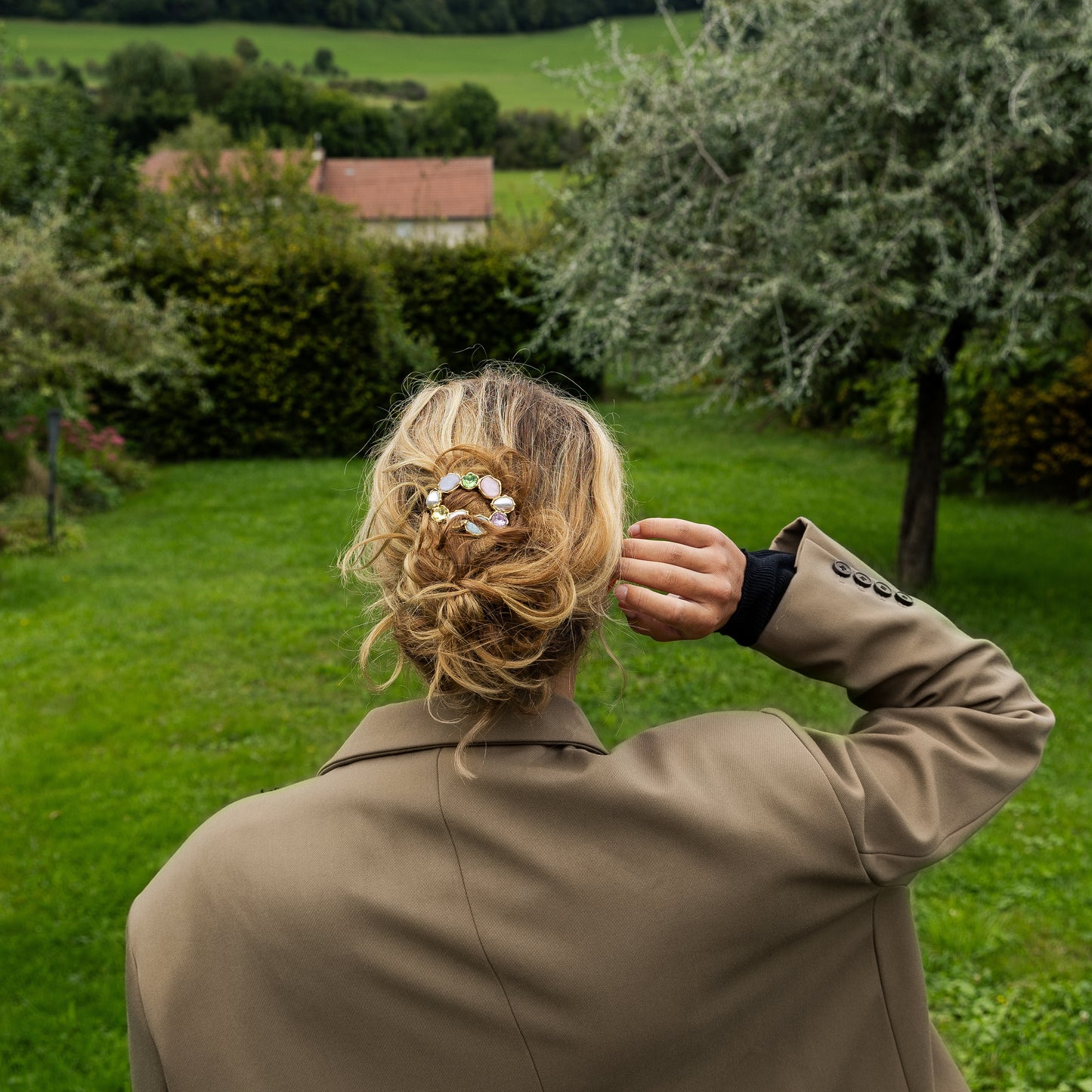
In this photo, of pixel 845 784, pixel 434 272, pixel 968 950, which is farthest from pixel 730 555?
pixel 434 272

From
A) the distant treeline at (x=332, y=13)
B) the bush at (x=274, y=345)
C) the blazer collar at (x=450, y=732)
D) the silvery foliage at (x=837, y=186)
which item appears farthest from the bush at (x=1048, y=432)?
the distant treeline at (x=332, y=13)

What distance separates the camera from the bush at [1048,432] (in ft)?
32.8

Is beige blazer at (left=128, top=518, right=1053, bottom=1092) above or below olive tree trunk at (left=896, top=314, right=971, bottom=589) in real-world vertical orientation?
above

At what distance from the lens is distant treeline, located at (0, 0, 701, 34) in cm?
5150

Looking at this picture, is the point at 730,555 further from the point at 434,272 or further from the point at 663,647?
the point at 434,272

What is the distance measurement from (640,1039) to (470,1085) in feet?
0.57

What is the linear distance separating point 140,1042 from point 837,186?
6.28m

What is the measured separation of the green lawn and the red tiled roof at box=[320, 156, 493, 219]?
31.6 m

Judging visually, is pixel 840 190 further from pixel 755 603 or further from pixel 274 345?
pixel 274 345

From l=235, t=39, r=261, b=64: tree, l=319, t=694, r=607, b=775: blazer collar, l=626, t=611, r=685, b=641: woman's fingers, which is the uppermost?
l=235, t=39, r=261, b=64: tree

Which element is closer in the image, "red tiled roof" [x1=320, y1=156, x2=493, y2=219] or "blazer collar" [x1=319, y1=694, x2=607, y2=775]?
"blazer collar" [x1=319, y1=694, x2=607, y2=775]

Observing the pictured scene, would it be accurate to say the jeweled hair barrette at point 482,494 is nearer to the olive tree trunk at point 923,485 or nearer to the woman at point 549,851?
the woman at point 549,851

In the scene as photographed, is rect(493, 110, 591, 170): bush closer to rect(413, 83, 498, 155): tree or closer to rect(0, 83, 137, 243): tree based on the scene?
rect(413, 83, 498, 155): tree

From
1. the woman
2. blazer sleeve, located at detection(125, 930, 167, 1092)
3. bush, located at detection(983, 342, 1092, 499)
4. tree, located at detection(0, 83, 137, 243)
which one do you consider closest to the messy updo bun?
the woman
